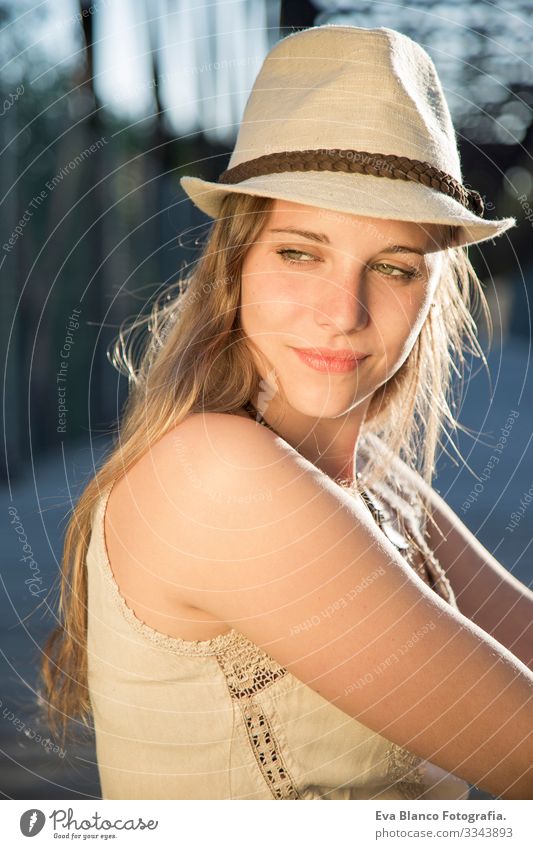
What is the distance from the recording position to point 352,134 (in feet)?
3.69

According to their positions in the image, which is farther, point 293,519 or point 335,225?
point 335,225

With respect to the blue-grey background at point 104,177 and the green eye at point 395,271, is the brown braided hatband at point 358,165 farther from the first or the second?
the blue-grey background at point 104,177

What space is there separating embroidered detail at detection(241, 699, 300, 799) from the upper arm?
0.12 m

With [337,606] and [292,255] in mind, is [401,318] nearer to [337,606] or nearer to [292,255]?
[292,255]

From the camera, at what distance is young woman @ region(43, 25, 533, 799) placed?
0.97m

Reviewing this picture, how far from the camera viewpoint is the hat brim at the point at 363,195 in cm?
107

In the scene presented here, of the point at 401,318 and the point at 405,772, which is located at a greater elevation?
the point at 401,318

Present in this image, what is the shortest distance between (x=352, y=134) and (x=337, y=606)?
52 centimetres

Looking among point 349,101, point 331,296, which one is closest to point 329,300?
point 331,296

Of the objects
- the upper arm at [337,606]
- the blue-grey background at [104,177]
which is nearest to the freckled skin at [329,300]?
the upper arm at [337,606]

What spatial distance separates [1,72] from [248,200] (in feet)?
9.75
